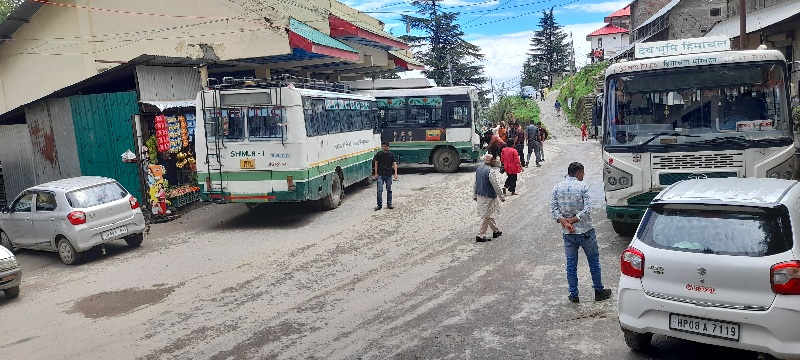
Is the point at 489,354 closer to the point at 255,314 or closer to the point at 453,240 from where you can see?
the point at 255,314

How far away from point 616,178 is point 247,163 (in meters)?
7.78

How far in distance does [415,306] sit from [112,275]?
5.83 meters

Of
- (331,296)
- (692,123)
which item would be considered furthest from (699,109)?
(331,296)

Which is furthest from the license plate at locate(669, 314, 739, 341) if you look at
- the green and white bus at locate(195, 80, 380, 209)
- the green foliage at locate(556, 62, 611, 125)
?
the green foliage at locate(556, 62, 611, 125)

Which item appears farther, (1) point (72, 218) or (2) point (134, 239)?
(2) point (134, 239)

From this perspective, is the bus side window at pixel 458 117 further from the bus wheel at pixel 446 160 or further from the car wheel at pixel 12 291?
the car wheel at pixel 12 291

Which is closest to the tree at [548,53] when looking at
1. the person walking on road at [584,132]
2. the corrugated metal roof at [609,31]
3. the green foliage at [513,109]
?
the corrugated metal roof at [609,31]

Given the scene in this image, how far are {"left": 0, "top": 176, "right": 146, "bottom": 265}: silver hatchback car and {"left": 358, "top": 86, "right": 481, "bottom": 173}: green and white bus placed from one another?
1129 cm

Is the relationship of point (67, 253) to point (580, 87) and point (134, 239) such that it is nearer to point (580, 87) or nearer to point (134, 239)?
point (134, 239)

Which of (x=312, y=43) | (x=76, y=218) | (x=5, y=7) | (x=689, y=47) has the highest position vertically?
(x=5, y=7)

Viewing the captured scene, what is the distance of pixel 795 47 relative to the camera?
21.6m

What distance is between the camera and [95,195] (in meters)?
11.7

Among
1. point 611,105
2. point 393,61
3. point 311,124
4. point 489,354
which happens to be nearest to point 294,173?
point 311,124

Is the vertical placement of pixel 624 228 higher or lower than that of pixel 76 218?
lower
